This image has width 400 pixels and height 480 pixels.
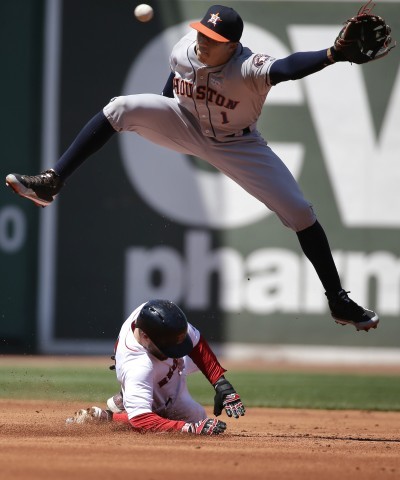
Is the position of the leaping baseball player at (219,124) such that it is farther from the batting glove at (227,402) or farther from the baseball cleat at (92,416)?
the baseball cleat at (92,416)

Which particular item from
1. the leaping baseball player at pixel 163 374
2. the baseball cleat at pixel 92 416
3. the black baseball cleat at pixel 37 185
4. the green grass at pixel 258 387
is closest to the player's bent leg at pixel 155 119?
the black baseball cleat at pixel 37 185

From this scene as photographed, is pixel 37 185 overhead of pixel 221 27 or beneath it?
beneath

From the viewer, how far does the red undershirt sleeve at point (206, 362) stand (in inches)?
220

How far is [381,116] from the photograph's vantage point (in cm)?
1144

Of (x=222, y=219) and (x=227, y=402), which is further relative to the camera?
(x=222, y=219)

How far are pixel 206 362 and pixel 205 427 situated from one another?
1.47 feet

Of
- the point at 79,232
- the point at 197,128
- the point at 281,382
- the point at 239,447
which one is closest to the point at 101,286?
the point at 79,232

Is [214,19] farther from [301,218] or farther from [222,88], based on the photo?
[301,218]

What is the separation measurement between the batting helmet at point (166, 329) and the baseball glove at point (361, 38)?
5.04 ft

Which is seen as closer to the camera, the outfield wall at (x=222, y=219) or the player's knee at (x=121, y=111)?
the player's knee at (x=121, y=111)

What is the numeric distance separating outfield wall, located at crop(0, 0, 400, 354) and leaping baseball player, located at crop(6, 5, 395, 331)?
5.45 metres

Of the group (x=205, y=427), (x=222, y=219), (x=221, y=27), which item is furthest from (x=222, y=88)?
(x=222, y=219)

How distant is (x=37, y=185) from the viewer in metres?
5.53

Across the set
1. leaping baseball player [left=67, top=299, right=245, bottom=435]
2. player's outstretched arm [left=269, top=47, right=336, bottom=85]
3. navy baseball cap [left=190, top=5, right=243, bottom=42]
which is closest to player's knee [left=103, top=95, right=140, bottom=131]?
navy baseball cap [left=190, top=5, right=243, bottom=42]
